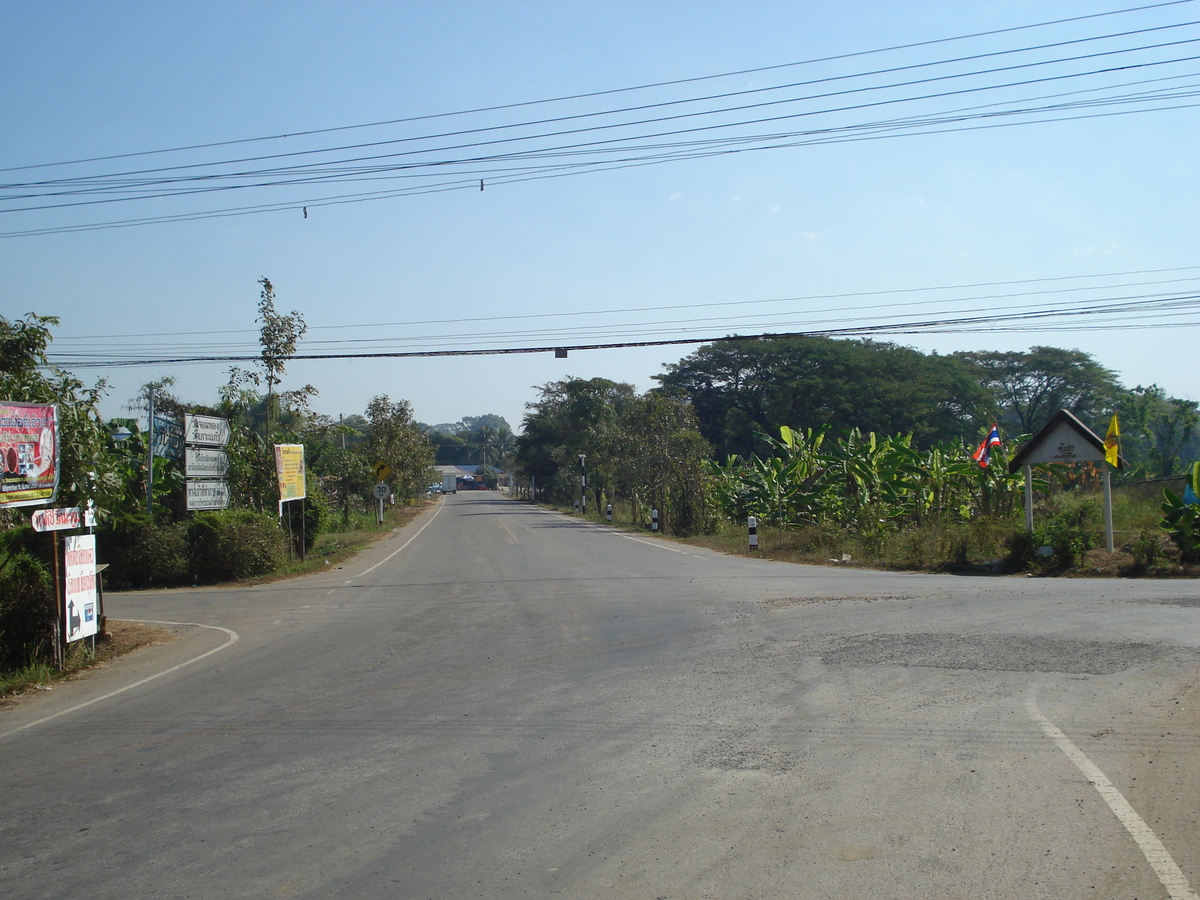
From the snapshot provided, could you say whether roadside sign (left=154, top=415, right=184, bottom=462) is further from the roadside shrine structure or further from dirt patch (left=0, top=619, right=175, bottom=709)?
the roadside shrine structure

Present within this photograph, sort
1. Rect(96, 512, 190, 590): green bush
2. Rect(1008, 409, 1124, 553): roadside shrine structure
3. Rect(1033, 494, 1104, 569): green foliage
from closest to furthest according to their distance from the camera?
Rect(1033, 494, 1104, 569): green foliage, Rect(1008, 409, 1124, 553): roadside shrine structure, Rect(96, 512, 190, 590): green bush

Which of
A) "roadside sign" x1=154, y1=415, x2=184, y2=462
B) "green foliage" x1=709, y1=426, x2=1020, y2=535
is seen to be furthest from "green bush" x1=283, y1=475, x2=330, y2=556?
"green foliage" x1=709, y1=426, x2=1020, y2=535

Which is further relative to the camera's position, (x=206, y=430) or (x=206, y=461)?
(x=206, y=430)

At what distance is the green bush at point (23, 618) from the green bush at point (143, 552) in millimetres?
9380

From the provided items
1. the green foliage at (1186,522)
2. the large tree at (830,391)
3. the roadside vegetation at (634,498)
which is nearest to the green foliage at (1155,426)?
the roadside vegetation at (634,498)

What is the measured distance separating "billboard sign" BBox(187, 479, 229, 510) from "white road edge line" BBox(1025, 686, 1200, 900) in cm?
1837

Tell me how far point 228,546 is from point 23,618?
973 centimetres

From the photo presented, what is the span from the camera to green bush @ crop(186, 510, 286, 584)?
20.5 meters

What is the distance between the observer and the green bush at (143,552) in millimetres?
20109

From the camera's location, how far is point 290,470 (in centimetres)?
2380

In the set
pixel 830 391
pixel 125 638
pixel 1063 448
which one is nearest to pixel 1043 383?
pixel 830 391

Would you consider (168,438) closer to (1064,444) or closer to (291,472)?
(291,472)

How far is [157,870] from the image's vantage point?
15.4 feet

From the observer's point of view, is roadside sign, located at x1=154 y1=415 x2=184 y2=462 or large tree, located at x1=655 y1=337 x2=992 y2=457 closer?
roadside sign, located at x1=154 y1=415 x2=184 y2=462
